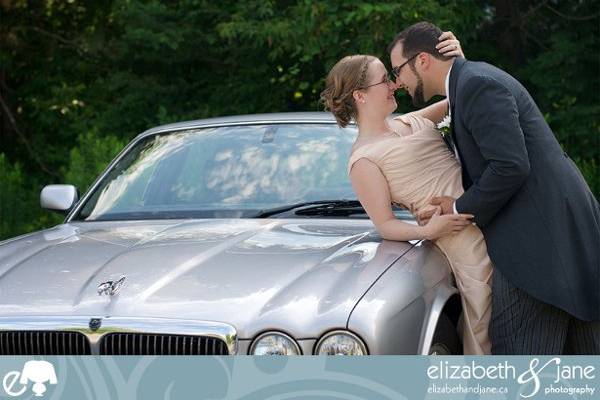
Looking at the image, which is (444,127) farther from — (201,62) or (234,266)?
(201,62)

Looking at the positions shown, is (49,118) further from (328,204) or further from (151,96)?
(328,204)

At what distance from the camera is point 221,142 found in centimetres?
571

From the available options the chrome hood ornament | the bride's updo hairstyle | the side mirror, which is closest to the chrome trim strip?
the chrome hood ornament

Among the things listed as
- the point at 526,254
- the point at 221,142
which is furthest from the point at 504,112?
the point at 221,142

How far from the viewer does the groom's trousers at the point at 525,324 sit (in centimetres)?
414

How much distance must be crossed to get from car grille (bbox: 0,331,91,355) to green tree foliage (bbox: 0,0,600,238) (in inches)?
271

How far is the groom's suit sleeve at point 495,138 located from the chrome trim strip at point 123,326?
1070 millimetres

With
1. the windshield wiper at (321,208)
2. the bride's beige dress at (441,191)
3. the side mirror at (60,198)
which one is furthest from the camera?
the side mirror at (60,198)

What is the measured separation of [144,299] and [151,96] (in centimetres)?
1006

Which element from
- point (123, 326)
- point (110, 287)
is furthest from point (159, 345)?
point (110, 287)

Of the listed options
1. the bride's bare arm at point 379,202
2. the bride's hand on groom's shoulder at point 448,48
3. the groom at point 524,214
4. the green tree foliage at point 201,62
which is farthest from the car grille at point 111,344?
the green tree foliage at point 201,62

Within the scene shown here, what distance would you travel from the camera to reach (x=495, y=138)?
399cm

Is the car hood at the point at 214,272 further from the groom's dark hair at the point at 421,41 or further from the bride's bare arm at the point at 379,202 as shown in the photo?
the groom's dark hair at the point at 421,41

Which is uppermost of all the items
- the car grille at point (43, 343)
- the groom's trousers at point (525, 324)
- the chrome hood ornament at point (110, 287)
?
the chrome hood ornament at point (110, 287)
